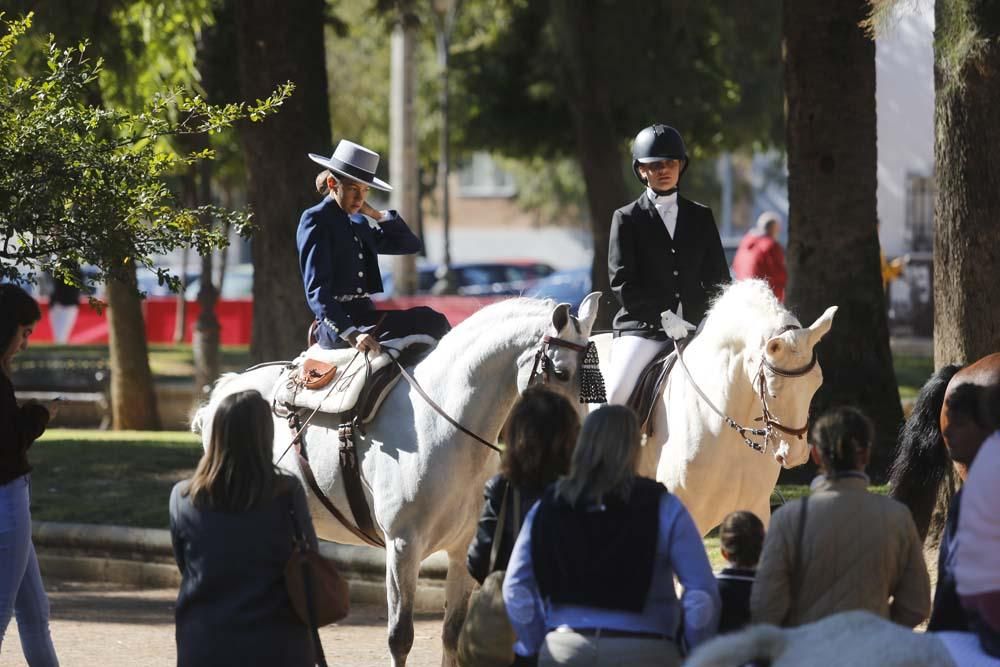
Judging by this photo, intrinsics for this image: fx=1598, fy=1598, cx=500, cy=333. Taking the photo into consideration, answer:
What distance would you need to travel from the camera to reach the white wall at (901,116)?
2805 centimetres

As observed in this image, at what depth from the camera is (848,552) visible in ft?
15.8

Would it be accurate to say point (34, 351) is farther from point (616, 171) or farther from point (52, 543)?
point (52, 543)

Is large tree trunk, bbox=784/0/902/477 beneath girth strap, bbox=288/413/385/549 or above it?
above

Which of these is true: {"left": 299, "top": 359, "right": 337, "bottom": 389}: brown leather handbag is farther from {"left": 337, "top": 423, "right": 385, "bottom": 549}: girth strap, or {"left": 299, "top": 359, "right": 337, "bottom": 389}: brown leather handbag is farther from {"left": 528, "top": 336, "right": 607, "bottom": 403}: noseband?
{"left": 528, "top": 336, "right": 607, "bottom": 403}: noseband

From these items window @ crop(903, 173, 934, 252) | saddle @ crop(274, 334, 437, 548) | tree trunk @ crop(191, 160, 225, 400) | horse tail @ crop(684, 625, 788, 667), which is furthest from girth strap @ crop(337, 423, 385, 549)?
window @ crop(903, 173, 934, 252)

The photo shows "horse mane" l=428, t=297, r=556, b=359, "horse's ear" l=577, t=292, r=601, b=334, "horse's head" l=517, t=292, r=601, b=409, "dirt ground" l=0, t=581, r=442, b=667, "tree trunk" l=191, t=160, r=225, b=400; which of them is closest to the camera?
"horse's head" l=517, t=292, r=601, b=409

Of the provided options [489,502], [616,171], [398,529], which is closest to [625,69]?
[616,171]

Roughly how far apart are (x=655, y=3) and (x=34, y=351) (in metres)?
12.1

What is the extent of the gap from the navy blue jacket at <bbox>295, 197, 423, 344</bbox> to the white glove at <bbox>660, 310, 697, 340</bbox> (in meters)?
1.50

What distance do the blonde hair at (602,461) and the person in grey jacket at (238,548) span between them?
0.99 metres

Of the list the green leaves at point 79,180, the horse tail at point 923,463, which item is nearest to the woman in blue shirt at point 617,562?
the horse tail at point 923,463

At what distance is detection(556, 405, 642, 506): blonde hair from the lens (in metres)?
4.69

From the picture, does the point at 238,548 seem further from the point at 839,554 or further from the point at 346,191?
the point at 346,191

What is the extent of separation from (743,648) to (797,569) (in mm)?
604
